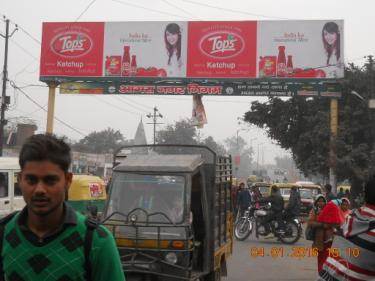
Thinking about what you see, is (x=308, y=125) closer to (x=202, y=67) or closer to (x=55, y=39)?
(x=202, y=67)

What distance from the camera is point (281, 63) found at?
2917 cm

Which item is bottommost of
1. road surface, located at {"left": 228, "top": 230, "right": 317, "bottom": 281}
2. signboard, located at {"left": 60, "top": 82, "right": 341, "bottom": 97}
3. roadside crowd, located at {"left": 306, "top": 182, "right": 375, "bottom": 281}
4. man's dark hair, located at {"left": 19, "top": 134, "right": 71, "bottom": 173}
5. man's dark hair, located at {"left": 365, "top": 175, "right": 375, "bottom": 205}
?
road surface, located at {"left": 228, "top": 230, "right": 317, "bottom": 281}

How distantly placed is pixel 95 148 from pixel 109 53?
59.1 meters

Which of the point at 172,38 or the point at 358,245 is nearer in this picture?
the point at 358,245

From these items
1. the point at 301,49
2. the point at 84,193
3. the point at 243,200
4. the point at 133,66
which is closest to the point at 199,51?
the point at 133,66

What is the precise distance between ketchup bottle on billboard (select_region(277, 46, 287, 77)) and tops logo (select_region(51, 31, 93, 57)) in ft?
32.0

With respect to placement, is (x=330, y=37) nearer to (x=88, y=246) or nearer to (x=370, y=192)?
(x=370, y=192)

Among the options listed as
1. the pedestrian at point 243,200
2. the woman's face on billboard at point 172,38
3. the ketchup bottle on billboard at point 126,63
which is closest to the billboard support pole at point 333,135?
the woman's face on billboard at point 172,38

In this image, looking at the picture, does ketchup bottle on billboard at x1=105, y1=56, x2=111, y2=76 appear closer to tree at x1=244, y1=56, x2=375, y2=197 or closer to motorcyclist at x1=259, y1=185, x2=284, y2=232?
tree at x1=244, y1=56, x2=375, y2=197

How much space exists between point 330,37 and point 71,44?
520 inches

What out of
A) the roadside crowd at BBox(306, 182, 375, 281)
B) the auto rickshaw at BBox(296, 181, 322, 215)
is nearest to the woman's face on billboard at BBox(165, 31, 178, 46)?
the auto rickshaw at BBox(296, 181, 322, 215)

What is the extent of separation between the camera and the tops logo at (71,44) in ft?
102

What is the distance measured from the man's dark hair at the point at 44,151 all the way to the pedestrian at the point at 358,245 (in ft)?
5.86

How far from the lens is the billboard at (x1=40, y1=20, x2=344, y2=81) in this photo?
29219 mm
